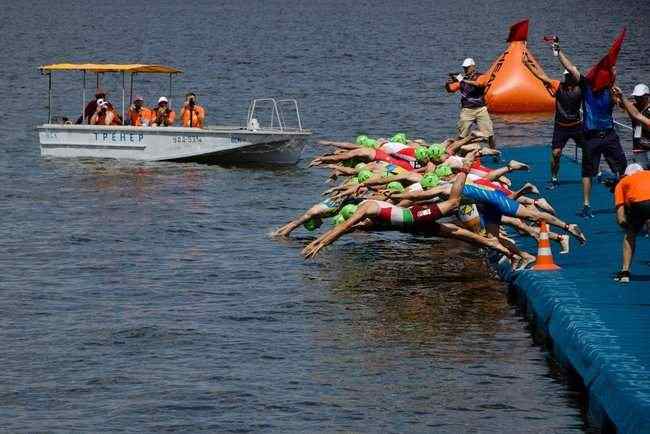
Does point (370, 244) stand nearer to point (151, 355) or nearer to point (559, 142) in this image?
point (559, 142)

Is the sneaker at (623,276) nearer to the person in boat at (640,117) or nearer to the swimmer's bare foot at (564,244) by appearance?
the swimmer's bare foot at (564,244)

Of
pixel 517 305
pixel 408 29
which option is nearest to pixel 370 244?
pixel 517 305

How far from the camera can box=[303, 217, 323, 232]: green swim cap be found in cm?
2838

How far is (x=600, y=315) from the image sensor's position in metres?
18.8

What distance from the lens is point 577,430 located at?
1738 cm

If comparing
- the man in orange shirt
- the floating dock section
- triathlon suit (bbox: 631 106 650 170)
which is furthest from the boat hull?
the man in orange shirt

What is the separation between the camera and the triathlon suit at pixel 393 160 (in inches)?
1169

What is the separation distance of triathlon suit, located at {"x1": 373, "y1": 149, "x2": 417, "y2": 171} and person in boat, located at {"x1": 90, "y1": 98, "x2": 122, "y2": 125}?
35.4 feet

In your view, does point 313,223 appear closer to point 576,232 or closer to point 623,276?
point 576,232

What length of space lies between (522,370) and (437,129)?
3146 centimetres

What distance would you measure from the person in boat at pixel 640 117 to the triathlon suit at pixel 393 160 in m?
6.04

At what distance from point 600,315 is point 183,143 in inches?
840

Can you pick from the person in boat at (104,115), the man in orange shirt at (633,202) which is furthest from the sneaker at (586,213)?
the person in boat at (104,115)

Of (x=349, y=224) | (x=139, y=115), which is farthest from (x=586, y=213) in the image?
(x=139, y=115)
